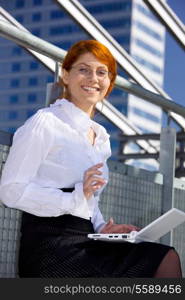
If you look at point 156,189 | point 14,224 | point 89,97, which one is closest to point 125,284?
point 89,97

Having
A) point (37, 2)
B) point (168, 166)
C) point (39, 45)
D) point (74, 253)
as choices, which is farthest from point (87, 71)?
point (37, 2)

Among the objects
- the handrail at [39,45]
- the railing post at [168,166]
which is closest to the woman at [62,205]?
the handrail at [39,45]

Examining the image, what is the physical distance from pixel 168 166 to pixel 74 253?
6.06 feet

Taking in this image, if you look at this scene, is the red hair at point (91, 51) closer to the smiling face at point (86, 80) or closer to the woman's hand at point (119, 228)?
the smiling face at point (86, 80)

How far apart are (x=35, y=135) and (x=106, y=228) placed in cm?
34

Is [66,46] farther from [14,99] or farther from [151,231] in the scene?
[151,231]

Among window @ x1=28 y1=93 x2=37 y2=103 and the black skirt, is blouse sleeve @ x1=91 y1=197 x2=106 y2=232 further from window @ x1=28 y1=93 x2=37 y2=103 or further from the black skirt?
window @ x1=28 y1=93 x2=37 y2=103

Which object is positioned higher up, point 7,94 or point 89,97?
point 7,94

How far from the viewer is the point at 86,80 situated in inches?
74.2

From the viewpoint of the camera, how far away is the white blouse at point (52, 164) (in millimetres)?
1619

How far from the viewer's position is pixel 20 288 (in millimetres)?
1371

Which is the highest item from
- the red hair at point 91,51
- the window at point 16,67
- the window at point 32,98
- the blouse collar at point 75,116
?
the window at point 16,67

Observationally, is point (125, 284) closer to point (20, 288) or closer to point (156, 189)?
point (20, 288)

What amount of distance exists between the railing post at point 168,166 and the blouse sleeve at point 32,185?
5.42 feet
